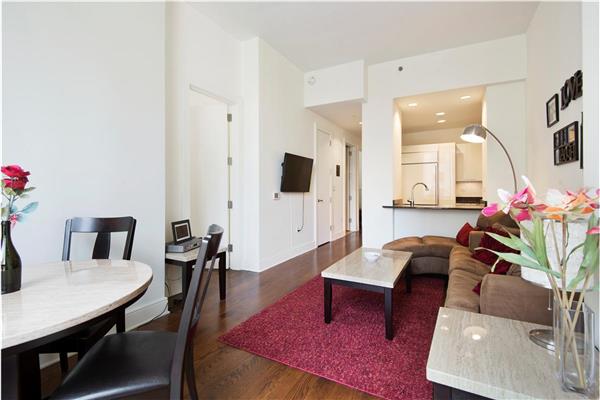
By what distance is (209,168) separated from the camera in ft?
12.6

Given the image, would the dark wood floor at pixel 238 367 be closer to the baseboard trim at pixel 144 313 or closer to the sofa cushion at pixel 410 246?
the baseboard trim at pixel 144 313

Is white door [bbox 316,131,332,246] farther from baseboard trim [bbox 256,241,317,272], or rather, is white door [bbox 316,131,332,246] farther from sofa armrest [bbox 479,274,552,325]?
sofa armrest [bbox 479,274,552,325]

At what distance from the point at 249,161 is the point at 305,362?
107 inches

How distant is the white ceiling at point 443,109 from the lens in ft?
14.0

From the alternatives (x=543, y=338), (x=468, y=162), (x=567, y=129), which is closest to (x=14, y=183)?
(x=543, y=338)

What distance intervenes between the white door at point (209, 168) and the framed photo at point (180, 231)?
3.04 ft

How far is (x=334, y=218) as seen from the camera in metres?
6.20

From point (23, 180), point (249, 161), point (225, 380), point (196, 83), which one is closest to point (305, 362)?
point (225, 380)

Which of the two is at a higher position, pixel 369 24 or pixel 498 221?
pixel 369 24

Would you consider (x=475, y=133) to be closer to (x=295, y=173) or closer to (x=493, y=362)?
(x=295, y=173)

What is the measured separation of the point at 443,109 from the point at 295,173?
3.06 meters

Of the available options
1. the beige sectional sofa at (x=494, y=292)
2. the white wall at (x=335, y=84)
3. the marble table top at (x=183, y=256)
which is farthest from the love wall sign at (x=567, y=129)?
the marble table top at (x=183, y=256)

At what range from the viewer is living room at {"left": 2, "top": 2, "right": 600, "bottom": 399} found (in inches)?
37.4

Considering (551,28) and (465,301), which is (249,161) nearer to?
(465,301)
